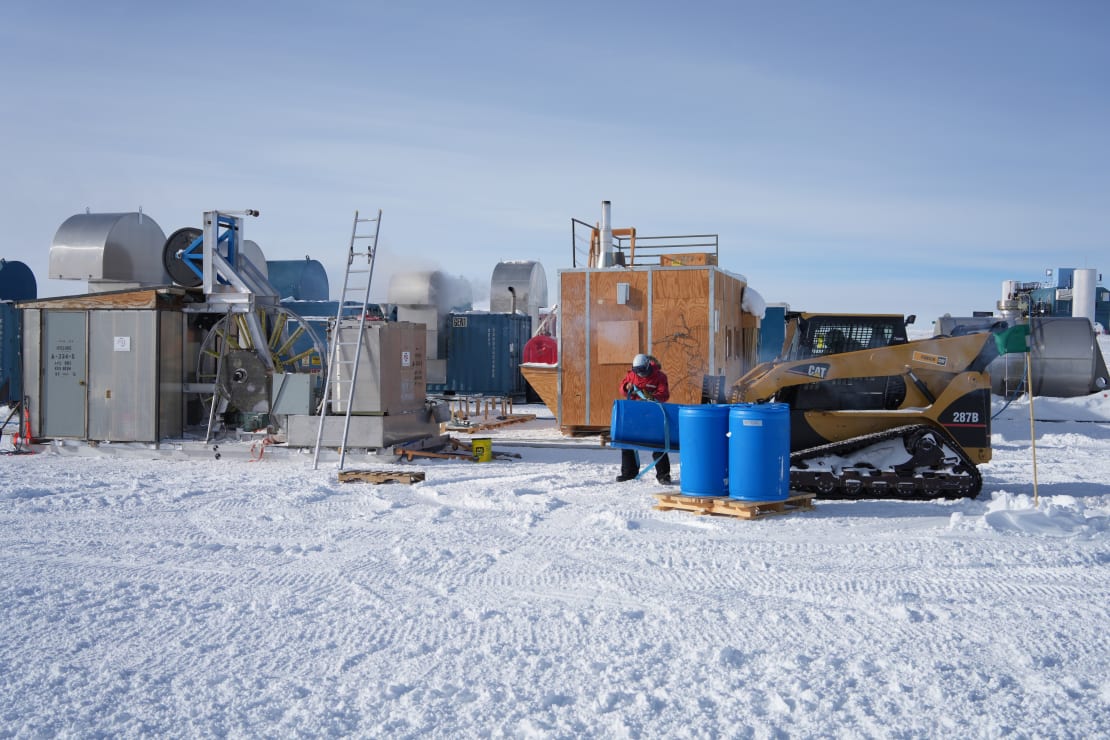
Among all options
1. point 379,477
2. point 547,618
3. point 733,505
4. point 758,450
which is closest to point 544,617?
point 547,618

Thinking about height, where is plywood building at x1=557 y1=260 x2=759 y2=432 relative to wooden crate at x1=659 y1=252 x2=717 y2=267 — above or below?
below

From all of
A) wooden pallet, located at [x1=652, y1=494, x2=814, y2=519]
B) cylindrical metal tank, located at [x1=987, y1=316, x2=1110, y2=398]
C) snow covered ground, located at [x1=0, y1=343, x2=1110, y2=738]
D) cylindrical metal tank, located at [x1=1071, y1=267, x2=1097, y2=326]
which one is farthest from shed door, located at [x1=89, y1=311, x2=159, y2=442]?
cylindrical metal tank, located at [x1=1071, y1=267, x2=1097, y2=326]

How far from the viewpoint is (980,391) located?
10781 mm

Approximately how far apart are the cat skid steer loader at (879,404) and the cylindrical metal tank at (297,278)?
80.5 ft

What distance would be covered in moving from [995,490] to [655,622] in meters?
6.96

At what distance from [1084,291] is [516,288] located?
84.9 ft

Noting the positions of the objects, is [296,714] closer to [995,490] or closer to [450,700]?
[450,700]

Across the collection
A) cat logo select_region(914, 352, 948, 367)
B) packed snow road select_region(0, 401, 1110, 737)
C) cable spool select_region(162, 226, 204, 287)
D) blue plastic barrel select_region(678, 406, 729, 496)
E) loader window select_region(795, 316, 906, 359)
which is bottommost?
packed snow road select_region(0, 401, 1110, 737)

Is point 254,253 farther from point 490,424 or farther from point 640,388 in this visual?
point 640,388

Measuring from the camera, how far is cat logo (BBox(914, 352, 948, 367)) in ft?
36.0

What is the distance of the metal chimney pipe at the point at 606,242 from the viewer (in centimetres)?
1745

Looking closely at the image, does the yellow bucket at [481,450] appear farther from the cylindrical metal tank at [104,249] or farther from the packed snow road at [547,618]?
the cylindrical metal tank at [104,249]

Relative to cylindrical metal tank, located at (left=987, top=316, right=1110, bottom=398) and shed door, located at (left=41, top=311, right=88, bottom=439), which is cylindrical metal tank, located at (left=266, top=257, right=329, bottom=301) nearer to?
shed door, located at (left=41, top=311, right=88, bottom=439)

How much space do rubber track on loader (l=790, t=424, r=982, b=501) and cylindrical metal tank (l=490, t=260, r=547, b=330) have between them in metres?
18.9
